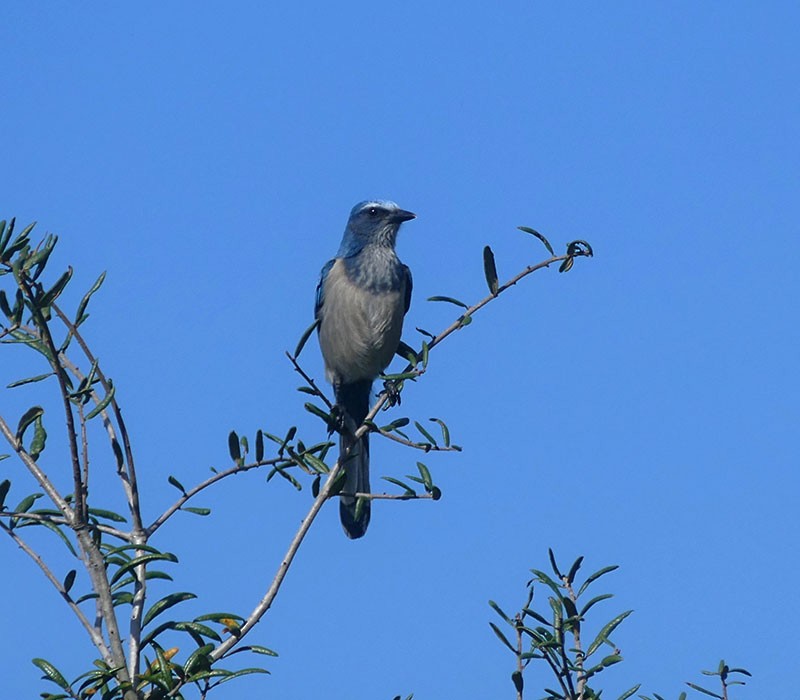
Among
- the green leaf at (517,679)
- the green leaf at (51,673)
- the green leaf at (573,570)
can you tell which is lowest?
the green leaf at (51,673)

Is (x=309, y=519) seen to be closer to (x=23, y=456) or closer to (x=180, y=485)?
(x=180, y=485)

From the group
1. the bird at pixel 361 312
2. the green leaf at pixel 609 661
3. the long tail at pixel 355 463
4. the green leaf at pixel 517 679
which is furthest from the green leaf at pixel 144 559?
the bird at pixel 361 312

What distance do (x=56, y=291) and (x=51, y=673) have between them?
41.6 inches

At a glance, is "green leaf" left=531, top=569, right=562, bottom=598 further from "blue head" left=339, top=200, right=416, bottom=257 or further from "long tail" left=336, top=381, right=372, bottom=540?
"blue head" left=339, top=200, right=416, bottom=257

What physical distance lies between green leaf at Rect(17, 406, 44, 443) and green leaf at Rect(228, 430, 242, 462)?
54cm

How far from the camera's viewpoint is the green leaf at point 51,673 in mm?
2861

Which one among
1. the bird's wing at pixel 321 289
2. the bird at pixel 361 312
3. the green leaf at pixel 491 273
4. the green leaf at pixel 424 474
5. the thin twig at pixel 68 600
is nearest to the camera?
the thin twig at pixel 68 600

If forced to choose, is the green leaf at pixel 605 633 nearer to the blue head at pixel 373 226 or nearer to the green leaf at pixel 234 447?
the green leaf at pixel 234 447

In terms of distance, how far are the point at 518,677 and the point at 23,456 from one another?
1.43 meters

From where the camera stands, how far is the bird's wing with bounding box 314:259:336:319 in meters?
7.77

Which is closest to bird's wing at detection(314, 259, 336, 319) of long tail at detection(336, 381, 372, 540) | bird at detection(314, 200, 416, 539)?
bird at detection(314, 200, 416, 539)

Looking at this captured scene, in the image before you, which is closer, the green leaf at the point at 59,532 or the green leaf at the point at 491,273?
the green leaf at the point at 59,532

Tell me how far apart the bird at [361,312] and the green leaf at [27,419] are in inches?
145

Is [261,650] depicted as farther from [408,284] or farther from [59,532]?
[408,284]
